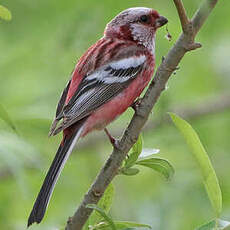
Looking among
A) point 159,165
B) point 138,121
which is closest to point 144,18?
point 138,121

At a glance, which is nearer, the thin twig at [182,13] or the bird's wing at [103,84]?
the thin twig at [182,13]

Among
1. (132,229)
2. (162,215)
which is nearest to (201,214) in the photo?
(162,215)

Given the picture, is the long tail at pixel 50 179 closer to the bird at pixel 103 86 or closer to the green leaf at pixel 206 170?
the bird at pixel 103 86

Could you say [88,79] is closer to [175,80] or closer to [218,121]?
[175,80]

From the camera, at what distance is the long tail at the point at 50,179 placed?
3486 millimetres

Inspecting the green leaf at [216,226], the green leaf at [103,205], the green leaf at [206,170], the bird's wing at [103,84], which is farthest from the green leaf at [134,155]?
the bird's wing at [103,84]

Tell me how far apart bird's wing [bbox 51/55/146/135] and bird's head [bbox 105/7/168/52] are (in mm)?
511

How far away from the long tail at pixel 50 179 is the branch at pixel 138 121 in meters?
0.33

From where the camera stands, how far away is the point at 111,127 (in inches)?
281

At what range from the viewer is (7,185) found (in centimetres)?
591

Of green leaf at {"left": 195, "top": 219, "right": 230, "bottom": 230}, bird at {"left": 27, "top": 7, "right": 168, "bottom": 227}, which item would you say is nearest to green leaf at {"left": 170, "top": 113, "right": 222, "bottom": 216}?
green leaf at {"left": 195, "top": 219, "right": 230, "bottom": 230}

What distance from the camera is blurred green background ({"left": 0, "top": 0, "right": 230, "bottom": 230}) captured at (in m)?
5.60

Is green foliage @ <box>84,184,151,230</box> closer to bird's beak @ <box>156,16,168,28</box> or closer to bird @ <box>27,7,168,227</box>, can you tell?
bird @ <box>27,7,168,227</box>

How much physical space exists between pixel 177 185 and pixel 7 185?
1456 mm
